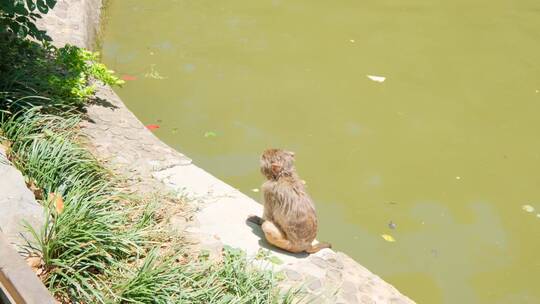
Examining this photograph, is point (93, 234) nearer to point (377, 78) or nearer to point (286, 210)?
point (286, 210)

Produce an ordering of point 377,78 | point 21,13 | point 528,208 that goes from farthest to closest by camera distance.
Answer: point 377,78, point 528,208, point 21,13

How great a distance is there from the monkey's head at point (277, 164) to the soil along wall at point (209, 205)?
1.89 ft

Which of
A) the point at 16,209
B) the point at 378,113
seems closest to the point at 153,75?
the point at 378,113

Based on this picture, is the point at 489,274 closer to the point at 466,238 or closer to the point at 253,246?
the point at 466,238

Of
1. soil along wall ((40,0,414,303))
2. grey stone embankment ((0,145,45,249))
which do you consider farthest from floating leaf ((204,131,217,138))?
grey stone embankment ((0,145,45,249))

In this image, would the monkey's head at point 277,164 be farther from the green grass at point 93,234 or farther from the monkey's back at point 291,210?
the green grass at point 93,234

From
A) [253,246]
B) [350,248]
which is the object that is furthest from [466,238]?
[253,246]

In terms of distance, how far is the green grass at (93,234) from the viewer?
4.45 m

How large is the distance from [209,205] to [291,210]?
97 cm

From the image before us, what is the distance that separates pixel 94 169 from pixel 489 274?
418cm

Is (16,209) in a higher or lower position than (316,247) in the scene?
higher

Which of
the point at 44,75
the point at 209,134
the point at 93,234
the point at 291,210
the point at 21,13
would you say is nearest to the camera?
the point at 93,234

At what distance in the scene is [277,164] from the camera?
570 cm

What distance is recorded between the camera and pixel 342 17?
12.3 meters
